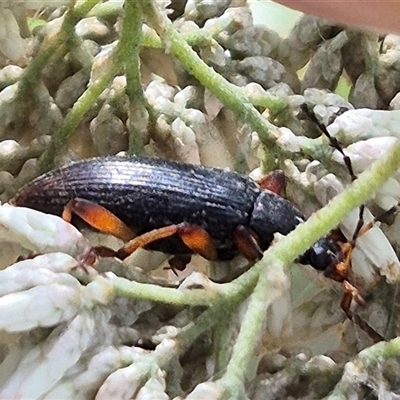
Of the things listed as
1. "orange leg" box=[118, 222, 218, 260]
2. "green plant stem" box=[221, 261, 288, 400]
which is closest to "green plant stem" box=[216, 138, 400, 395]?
"green plant stem" box=[221, 261, 288, 400]

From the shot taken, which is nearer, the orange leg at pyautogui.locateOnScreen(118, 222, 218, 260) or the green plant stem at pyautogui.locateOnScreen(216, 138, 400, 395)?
the green plant stem at pyautogui.locateOnScreen(216, 138, 400, 395)

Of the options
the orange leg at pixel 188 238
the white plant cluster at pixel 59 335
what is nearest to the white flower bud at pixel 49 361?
the white plant cluster at pixel 59 335

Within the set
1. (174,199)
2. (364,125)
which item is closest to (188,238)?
(174,199)

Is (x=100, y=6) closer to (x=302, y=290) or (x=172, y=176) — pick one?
(x=172, y=176)

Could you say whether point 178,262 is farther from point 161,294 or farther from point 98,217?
point 161,294

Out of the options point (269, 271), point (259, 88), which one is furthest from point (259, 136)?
point (269, 271)

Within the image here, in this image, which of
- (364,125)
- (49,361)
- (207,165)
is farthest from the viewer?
(207,165)

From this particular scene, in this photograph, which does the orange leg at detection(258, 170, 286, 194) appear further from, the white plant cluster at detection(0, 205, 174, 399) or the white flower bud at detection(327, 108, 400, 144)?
the white plant cluster at detection(0, 205, 174, 399)
